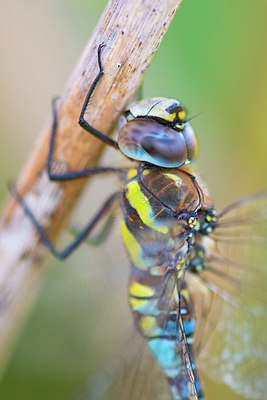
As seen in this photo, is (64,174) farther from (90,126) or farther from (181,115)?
Result: (181,115)

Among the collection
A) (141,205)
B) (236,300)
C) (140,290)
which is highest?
(141,205)

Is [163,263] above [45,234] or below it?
above

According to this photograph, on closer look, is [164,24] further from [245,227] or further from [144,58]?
[245,227]

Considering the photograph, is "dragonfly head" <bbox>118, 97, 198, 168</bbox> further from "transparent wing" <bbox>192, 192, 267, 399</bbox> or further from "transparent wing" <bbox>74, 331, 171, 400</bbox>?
"transparent wing" <bbox>74, 331, 171, 400</bbox>

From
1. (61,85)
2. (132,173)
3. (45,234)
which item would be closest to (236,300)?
(132,173)

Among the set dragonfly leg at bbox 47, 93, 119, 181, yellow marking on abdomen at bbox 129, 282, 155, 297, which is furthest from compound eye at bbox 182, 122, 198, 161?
yellow marking on abdomen at bbox 129, 282, 155, 297

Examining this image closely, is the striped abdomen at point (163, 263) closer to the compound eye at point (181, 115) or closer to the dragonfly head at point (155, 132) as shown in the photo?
the dragonfly head at point (155, 132)

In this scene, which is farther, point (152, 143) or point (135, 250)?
point (135, 250)
